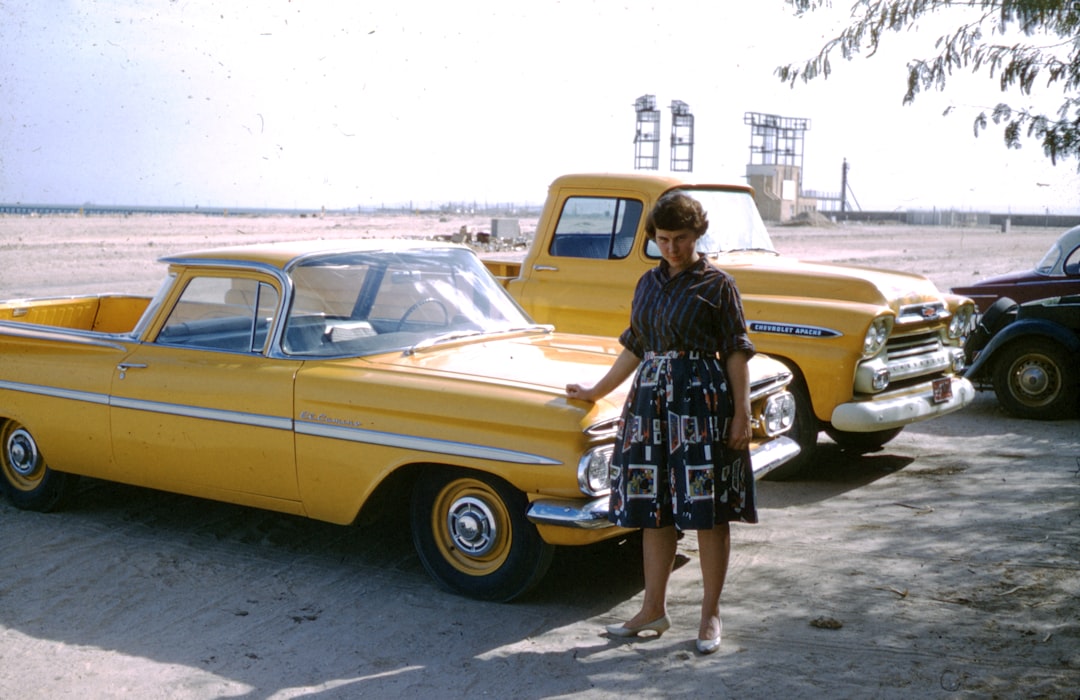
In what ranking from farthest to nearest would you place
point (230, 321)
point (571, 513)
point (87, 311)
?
point (87, 311) < point (230, 321) < point (571, 513)

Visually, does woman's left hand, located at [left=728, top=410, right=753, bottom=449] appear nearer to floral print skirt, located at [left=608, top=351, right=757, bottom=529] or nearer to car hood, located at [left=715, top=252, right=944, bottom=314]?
floral print skirt, located at [left=608, top=351, right=757, bottom=529]

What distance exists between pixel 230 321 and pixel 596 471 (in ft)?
7.98

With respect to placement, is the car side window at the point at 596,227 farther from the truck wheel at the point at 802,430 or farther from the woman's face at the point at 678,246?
the woman's face at the point at 678,246

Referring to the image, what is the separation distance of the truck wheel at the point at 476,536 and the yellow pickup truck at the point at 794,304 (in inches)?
115

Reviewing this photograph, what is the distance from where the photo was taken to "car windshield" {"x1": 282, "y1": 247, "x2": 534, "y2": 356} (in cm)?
546

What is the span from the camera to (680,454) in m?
4.18

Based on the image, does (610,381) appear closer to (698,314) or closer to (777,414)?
(698,314)

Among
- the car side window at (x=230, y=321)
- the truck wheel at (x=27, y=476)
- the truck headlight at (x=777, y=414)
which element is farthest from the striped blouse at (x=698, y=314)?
the truck wheel at (x=27, y=476)

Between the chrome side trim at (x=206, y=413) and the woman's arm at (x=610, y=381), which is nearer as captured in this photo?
the woman's arm at (x=610, y=381)

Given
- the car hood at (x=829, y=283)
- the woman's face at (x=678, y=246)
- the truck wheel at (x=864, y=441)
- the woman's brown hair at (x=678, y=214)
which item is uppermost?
the woman's brown hair at (x=678, y=214)

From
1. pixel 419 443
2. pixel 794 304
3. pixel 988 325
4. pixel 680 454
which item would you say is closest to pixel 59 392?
pixel 419 443

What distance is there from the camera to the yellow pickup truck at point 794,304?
23.1ft

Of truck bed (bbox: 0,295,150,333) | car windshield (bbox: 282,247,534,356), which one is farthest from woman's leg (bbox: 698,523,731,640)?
truck bed (bbox: 0,295,150,333)

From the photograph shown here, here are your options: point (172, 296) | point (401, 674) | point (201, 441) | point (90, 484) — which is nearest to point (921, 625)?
point (401, 674)
